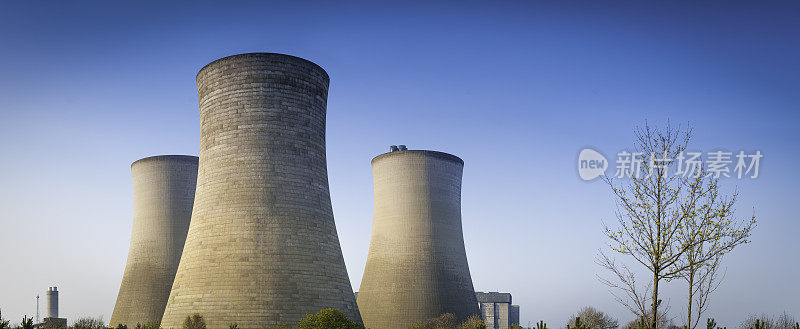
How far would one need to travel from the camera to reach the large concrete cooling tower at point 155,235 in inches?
1204

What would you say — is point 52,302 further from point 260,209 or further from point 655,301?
point 655,301

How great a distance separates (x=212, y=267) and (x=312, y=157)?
4.17 m

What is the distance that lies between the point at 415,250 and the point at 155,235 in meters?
11.7

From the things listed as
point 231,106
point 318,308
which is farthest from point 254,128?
point 318,308

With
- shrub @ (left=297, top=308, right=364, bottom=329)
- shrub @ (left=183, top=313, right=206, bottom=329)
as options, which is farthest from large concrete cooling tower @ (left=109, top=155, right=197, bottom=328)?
shrub @ (left=297, top=308, right=364, bottom=329)

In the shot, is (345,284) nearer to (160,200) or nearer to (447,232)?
(447,232)

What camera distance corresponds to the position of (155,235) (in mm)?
31141

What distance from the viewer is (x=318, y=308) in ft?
61.4

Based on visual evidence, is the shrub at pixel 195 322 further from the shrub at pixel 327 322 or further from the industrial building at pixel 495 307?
the industrial building at pixel 495 307

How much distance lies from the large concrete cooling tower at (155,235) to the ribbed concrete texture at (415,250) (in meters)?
8.77

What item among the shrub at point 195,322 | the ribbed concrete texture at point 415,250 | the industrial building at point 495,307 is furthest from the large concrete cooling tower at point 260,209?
the industrial building at point 495,307

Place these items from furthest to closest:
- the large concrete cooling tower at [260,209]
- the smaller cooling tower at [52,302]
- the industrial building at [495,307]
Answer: the smaller cooling tower at [52,302] < the industrial building at [495,307] < the large concrete cooling tower at [260,209]

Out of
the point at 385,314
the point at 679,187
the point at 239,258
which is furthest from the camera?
the point at 385,314

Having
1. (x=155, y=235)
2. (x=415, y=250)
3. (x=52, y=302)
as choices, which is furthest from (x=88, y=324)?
(x=52, y=302)
